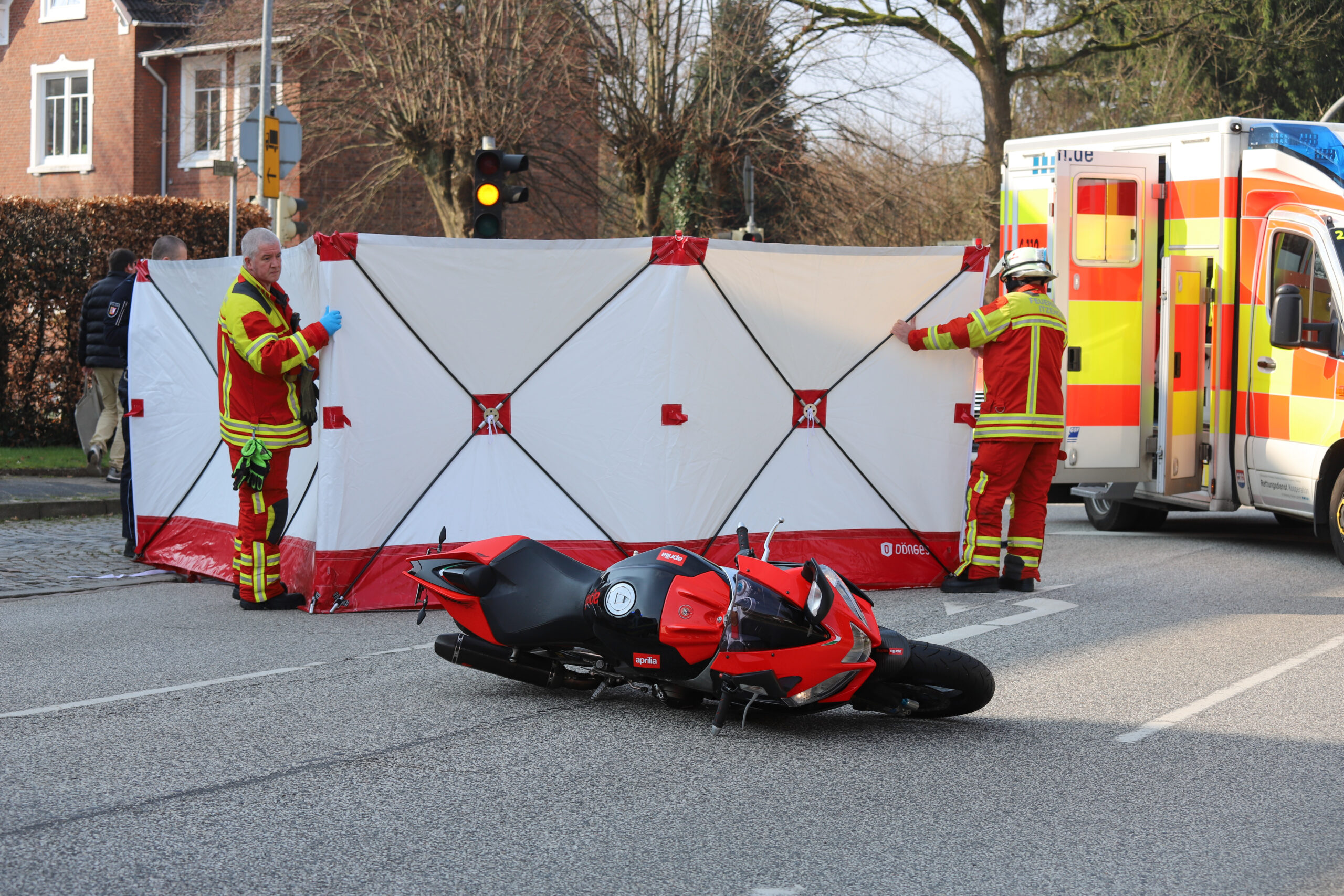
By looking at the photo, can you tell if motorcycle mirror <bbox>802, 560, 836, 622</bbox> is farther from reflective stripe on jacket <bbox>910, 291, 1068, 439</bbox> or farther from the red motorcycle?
reflective stripe on jacket <bbox>910, 291, 1068, 439</bbox>

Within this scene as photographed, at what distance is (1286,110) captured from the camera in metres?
33.2

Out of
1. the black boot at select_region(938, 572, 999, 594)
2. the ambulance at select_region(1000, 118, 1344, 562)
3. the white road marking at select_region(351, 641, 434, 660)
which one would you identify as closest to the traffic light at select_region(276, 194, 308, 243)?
the ambulance at select_region(1000, 118, 1344, 562)

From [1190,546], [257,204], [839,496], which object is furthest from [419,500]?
[257,204]

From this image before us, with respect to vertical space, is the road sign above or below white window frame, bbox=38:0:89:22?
below

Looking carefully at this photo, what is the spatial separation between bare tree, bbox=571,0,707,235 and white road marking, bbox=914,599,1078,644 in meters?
15.5

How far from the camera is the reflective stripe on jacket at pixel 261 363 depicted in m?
7.85

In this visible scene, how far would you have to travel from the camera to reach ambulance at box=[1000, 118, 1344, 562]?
10.3 meters

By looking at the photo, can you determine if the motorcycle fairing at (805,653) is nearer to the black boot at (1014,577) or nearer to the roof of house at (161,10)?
the black boot at (1014,577)

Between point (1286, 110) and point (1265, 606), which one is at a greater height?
point (1286, 110)

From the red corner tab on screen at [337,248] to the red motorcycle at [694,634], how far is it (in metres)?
2.80

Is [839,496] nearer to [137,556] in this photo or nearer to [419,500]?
[419,500]

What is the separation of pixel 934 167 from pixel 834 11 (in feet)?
22.1

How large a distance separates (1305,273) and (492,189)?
6.17 m

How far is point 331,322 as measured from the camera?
7.90 metres
